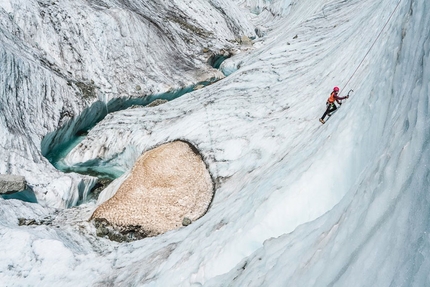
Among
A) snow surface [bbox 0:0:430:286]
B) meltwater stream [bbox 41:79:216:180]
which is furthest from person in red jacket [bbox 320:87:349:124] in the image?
meltwater stream [bbox 41:79:216:180]

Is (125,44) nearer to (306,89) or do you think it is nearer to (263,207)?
(306,89)

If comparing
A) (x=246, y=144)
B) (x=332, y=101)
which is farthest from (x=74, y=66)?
(x=332, y=101)

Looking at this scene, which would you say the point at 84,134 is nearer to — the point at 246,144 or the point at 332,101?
the point at 246,144

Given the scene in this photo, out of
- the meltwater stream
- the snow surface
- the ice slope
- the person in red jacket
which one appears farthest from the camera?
the meltwater stream

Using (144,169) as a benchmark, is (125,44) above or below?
above

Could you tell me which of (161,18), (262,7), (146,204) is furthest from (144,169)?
(262,7)

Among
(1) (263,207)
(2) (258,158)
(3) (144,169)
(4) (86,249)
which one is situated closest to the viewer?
(1) (263,207)

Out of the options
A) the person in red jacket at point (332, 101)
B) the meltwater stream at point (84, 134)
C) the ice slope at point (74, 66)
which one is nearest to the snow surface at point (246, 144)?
the ice slope at point (74, 66)

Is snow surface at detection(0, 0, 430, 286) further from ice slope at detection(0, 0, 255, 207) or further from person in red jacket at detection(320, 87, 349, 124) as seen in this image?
person in red jacket at detection(320, 87, 349, 124)

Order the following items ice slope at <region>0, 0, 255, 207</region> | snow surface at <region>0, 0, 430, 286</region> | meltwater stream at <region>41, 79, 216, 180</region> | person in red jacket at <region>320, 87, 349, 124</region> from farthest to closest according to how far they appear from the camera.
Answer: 1. meltwater stream at <region>41, 79, 216, 180</region>
2. ice slope at <region>0, 0, 255, 207</region>
3. person in red jacket at <region>320, 87, 349, 124</region>
4. snow surface at <region>0, 0, 430, 286</region>
